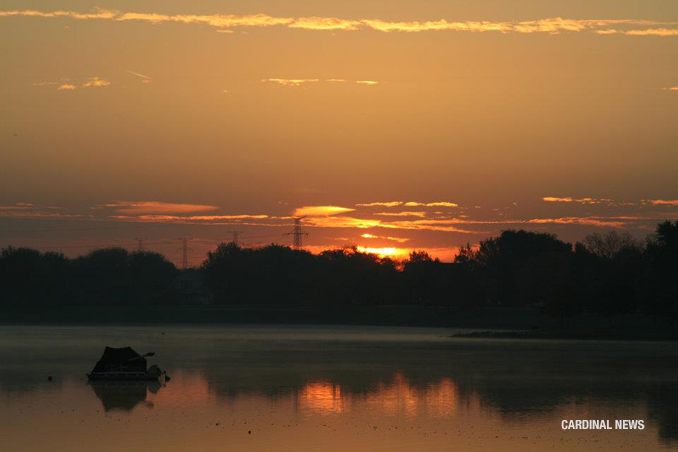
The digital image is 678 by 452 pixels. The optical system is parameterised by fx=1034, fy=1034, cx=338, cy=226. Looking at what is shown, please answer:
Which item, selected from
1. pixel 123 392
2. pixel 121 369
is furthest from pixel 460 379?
pixel 121 369

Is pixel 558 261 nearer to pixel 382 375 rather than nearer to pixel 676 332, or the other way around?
pixel 676 332

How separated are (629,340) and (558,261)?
43.0m

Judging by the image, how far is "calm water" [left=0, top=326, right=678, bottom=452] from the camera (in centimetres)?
3844

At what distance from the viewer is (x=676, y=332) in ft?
372

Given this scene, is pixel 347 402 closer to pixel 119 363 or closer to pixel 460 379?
pixel 460 379

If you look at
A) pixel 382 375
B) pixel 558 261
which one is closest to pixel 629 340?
pixel 558 261

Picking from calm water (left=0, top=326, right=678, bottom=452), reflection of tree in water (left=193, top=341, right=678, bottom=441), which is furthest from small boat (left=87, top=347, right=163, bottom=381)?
reflection of tree in water (left=193, top=341, right=678, bottom=441)

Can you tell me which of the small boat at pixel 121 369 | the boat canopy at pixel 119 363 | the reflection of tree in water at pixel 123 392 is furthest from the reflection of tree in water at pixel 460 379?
the boat canopy at pixel 119 363

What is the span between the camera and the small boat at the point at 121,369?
6231 centimetres

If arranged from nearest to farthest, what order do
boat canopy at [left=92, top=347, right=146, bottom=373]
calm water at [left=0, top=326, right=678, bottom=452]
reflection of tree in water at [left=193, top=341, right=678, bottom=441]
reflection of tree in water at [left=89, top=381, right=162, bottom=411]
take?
calm water at [left=0, top=326, right=678, bottom=452] → reflection of tree in water at [left=89, top=381, right=162, bottom=411] → reflection of tree in water at [left=193, top=341, right=678, bottom=441] → boat canopy at [left=92, top=347, right=146, bottom=373]

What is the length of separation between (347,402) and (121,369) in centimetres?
1817

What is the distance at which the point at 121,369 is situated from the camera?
63.0 meters

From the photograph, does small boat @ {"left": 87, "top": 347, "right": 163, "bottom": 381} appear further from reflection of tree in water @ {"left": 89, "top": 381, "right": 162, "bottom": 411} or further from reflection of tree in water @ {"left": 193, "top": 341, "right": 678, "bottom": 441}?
reflection of tree in water @ {"left": 193, "top": 341, "right": 678, "bottom": 441}

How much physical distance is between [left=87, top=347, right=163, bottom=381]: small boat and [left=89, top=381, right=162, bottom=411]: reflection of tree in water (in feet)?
1.72
